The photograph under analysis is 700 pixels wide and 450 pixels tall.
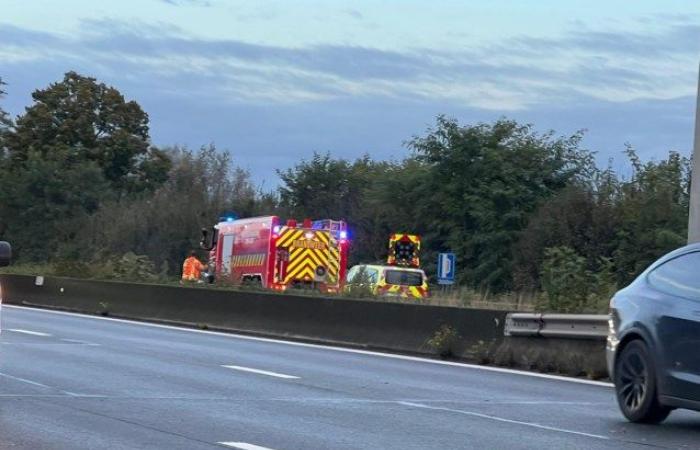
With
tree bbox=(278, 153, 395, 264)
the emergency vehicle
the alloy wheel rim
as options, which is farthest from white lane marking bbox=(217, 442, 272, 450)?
tree bbox=(278, 153, 395, 264)

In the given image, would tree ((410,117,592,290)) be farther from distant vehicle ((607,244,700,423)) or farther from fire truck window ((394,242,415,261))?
distant vehicle ((607,244,700,423))

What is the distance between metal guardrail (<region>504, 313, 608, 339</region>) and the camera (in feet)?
56.9

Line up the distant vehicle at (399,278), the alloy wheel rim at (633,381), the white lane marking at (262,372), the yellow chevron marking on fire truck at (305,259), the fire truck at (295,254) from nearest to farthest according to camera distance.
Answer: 1. the alloy wheel rim at (633,381)
2. the white lane marking at (262,372)
3. the distant vehicle at (399,278)
4. the fire truck at (295,254)
5. the yellow chevron marking on fire truck at (305,259)

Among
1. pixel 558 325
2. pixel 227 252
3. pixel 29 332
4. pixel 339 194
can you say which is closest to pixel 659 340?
pixel 558 325

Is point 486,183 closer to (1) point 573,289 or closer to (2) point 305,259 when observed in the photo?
(2) point 305,259

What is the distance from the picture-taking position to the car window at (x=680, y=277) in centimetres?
1166

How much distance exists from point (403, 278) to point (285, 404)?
72.5 feet

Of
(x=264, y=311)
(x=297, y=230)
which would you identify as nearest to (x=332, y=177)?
(x=297, y=230)

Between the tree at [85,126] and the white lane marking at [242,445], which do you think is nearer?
the white lane marking at [242,445]

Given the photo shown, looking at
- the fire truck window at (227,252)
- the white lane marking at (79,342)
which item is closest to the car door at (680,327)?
the white lane marking at (79,342)

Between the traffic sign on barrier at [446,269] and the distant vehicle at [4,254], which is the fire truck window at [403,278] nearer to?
the traffic sign on barrier at [446,269]

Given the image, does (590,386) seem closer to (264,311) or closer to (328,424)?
(328,424)

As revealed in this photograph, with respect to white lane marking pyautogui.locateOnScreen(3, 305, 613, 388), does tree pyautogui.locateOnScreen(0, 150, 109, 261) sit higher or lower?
higher

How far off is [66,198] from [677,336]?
59549mm
